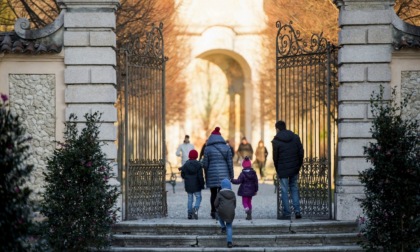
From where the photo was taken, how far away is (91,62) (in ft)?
56.6

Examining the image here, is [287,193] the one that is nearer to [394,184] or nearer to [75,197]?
A: [394,184]

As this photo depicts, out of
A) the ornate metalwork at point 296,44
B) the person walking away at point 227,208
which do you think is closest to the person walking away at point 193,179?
the person walking away at point 227,208

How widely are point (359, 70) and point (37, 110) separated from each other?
596 centimetres

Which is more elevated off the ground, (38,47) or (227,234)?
(38,47)

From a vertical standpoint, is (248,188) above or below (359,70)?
below

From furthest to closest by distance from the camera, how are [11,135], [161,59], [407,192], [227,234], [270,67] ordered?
[270,67] → [161,59] → [227,234] → [407,192] → [11,135]

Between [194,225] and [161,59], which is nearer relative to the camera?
[194,225]

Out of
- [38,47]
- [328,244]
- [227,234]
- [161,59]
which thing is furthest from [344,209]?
[38,47]

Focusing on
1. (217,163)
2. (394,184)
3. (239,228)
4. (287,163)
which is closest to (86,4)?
(217,163)

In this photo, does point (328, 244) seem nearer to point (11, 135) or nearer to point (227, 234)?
point (227, 234)

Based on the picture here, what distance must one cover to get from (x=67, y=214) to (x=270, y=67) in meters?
29.2

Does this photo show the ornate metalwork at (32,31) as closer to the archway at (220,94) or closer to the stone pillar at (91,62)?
the stone pillar at (91,62)

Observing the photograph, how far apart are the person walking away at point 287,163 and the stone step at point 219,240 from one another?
57.6 inches

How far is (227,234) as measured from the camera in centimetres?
1589
